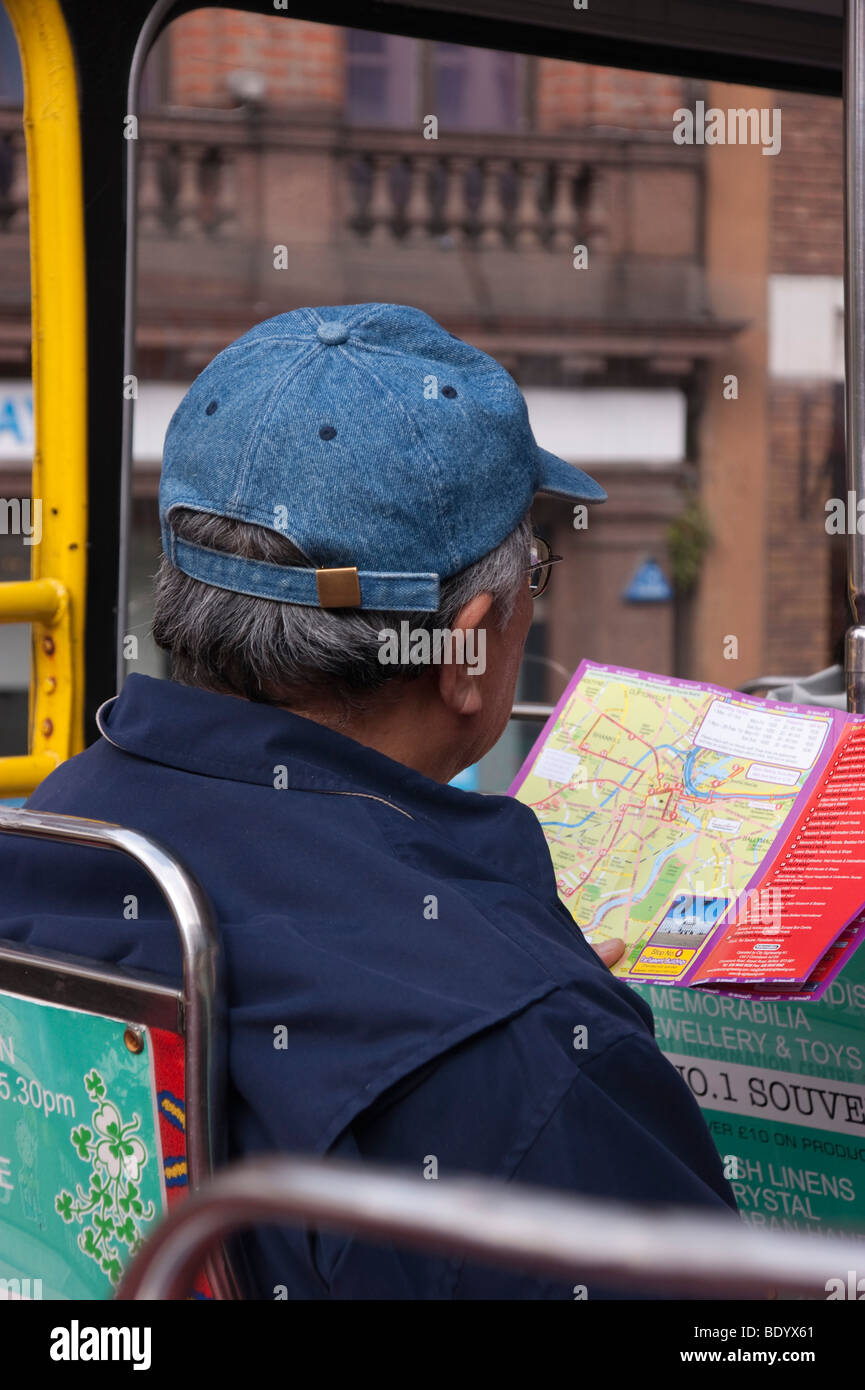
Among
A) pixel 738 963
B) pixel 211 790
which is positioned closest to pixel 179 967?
pixel 211 790

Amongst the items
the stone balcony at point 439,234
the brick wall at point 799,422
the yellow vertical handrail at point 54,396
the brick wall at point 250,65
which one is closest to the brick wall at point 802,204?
the brick wall at point 799,422

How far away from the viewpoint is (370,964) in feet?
3.35

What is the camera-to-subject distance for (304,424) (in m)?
1.17

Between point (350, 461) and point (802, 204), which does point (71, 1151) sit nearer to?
point (350, 461)

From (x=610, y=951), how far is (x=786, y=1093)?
0.54 meters

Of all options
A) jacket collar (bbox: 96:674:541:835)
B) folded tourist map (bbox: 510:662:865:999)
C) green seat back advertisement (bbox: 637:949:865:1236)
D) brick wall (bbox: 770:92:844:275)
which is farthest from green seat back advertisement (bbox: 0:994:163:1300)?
brick wall (bbox: 770:92:844:275)

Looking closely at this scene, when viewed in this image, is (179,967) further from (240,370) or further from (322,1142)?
(240,370)

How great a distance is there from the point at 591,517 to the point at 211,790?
953 centimetres

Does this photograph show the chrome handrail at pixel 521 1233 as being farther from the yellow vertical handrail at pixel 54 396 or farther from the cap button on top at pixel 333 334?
the yellow vertical handrail at pixel 54 396

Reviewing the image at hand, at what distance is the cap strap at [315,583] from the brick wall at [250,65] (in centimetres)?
934

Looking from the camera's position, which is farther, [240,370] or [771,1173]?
[771,1173]

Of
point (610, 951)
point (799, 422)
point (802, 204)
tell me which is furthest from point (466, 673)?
point (802, 204)

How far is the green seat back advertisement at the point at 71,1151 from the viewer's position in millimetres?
1089
